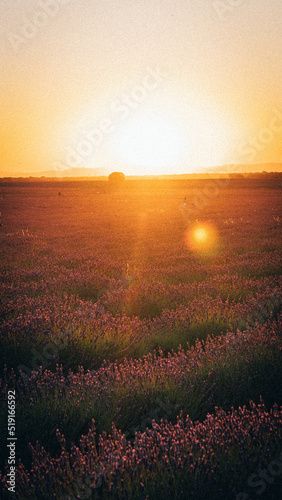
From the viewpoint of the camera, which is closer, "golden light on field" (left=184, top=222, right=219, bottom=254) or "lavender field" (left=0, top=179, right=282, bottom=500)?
"lavender field" (left=0, top=179, right=282, bottom=500)

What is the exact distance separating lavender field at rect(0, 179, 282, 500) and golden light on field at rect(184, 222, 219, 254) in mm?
1367

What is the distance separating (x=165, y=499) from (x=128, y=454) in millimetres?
282

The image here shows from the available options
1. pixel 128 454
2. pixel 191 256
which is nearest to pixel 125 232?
pixel 191 256

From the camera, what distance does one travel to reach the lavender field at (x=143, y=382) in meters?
1.49

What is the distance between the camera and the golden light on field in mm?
8057

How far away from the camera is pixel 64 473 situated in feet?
4.90

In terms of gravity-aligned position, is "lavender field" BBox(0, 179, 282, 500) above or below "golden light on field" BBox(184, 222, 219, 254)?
below

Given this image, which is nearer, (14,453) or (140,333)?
(14,453)

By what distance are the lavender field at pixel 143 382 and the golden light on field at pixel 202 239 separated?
1.37 metres

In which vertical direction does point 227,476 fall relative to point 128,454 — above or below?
below

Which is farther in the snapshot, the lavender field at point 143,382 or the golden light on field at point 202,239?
the golden light on field at point 202,239

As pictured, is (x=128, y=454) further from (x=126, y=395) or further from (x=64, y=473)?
(x=126, y=395)

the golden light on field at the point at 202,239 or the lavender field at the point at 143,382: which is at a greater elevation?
the golden light on field at the point at 202,239

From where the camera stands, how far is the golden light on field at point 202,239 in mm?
8057
